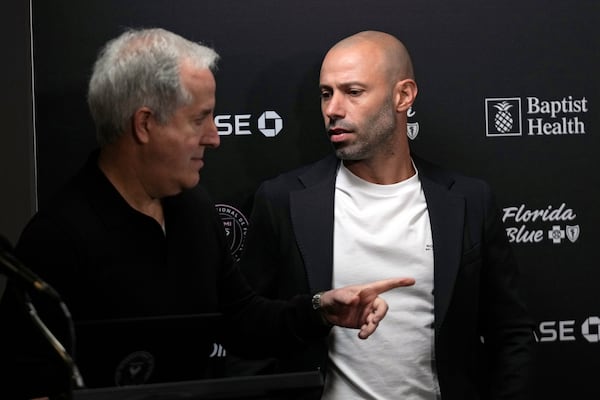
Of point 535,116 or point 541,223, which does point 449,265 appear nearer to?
point 541,223

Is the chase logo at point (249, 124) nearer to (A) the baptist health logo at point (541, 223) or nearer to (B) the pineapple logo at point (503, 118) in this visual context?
(B) the pineapple logo at point (503, 118)

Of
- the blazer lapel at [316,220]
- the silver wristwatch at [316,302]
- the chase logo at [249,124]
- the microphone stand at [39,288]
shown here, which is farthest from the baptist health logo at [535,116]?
the microphone stand at [39,288]

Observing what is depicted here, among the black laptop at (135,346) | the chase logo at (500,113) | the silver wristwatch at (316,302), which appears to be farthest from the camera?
the chase logo at (500,113)

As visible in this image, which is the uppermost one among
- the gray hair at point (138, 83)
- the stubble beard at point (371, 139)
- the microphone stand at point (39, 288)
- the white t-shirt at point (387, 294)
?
the gray hair at point (138, 83)

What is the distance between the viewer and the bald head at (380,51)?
3312 mm

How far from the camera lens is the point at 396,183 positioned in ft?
11.0

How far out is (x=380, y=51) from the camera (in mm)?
3330

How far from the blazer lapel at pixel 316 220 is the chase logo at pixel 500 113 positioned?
1.97ft

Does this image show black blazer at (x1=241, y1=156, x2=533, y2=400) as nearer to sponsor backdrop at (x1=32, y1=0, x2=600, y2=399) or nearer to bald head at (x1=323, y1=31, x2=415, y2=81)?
sponsor backdrop at (x1=32, y1=0, x2=600, y2=399)

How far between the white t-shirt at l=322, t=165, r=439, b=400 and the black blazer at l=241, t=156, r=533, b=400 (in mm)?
37

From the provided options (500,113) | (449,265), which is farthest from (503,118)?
(449,265)

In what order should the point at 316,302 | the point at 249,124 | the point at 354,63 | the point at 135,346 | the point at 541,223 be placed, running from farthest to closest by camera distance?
the point at 541,223 → the point at 249,124 → the point at 354,63 → the point at 316,302 → the point at 135,346

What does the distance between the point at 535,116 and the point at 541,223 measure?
38 cm

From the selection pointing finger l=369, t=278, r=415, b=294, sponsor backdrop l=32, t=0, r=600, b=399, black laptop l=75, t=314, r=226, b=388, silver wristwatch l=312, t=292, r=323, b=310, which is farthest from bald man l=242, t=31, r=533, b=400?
black laptop l=75, t=314, r=226, b=388
